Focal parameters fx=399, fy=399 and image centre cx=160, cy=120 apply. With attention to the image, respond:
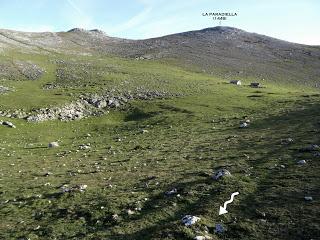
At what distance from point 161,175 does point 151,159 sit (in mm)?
5711

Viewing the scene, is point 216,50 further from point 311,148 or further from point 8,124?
point 311,148

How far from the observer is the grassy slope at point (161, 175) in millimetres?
17688

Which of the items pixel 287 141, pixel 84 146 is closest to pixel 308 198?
pixel 287 141

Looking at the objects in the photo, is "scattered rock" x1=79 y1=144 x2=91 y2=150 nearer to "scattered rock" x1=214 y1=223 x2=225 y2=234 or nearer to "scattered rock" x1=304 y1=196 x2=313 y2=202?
"scattered rock" x1=214 y1=223 x2=225 y2=234

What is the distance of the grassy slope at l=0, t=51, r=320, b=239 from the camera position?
1769cm

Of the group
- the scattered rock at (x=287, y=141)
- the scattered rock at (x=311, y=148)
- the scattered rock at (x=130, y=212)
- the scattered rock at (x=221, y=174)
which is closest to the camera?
the scattered rock at (x=130, y=212)

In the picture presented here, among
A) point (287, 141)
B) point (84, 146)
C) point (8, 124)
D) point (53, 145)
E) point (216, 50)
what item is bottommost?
point (53, 145)

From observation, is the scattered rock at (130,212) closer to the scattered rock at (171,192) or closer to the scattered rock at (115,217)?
the scattered rock at (115,217)

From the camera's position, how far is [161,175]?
25672 millimetres

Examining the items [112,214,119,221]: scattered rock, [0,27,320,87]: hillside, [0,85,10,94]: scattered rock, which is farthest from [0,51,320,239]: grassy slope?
[0,27,320,87]: hillside

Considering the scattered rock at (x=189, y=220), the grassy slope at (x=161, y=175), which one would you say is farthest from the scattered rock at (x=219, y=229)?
the scattered rock at (x=189, y=220)

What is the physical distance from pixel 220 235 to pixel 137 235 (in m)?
3.46

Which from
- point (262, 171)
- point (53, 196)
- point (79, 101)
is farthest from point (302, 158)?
point (79, 101)

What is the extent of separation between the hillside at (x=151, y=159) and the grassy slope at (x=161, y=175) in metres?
0.09
